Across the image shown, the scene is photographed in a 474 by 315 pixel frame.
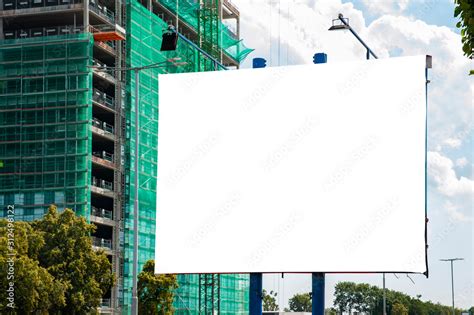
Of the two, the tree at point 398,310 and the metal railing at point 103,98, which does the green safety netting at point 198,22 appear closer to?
the metal railing at point 103,98

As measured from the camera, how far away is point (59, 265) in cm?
4844

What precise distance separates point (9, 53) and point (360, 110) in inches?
2227

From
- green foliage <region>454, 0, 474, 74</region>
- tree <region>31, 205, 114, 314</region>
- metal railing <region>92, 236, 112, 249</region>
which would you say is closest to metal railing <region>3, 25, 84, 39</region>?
metal railing <region>92, 236, 112, 249</region>

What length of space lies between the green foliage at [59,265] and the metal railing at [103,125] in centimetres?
2793

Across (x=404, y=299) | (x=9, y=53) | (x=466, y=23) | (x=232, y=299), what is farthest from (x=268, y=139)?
(x=404, y=299)

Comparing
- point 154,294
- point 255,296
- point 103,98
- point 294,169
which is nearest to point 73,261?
point 154,294

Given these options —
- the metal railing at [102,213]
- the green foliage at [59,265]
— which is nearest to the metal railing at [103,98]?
the metal railing at [102,213]

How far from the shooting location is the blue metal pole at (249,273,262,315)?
86.1 ft

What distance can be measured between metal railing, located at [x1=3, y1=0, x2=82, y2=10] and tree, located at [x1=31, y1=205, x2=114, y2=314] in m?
32.8

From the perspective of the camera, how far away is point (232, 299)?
96.9 m

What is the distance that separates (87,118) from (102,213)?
8.58 m

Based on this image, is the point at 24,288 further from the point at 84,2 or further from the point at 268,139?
the point at 84,2

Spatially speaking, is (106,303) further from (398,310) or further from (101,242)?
(398,310)

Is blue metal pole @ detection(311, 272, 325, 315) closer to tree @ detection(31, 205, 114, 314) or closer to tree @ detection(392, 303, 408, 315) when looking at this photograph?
tree @ detection(31, 205, 114, 314)
